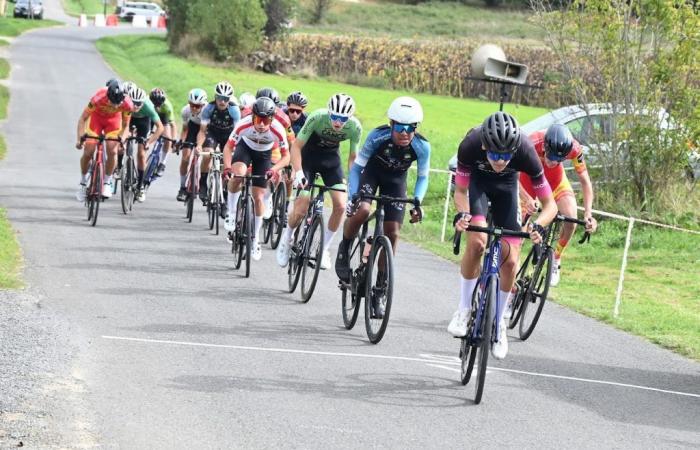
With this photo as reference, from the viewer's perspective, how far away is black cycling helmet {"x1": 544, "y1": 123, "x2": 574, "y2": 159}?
38.6 feet

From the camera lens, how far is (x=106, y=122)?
18.5 m

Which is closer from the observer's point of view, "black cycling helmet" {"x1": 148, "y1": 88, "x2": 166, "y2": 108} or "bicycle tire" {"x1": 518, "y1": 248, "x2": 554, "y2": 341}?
"bicycle tire" {"x1": 518, "y1": 248, "x2": 554, "y2": 341}

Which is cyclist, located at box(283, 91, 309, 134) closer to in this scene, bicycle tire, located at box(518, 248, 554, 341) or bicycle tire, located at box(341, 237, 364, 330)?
bicycle tire, located at box(341, 237, 364, 330)

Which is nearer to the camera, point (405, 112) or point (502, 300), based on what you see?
point (502, 300)

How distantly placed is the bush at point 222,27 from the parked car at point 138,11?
124ft

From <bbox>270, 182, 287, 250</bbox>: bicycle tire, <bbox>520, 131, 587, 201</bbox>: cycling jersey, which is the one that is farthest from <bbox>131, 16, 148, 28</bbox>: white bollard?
<bbox>520, 131, 587, 201</bbox>: cycling jersey

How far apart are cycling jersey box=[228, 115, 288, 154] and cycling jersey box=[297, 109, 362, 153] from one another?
113 cm

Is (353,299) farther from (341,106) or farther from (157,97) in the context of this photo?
(157,97)

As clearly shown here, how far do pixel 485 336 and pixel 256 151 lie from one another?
668cm

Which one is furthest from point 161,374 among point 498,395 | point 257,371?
point 498,395

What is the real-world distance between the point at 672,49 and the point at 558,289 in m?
7.23

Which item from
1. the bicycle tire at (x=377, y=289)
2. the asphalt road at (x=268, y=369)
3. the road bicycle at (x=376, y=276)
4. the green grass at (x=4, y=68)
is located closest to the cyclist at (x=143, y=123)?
the asphalt road at (x=268, y=369)

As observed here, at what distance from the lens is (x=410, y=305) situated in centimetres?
1390

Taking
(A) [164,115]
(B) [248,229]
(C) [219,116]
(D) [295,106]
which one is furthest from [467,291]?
(A) [164,115]
